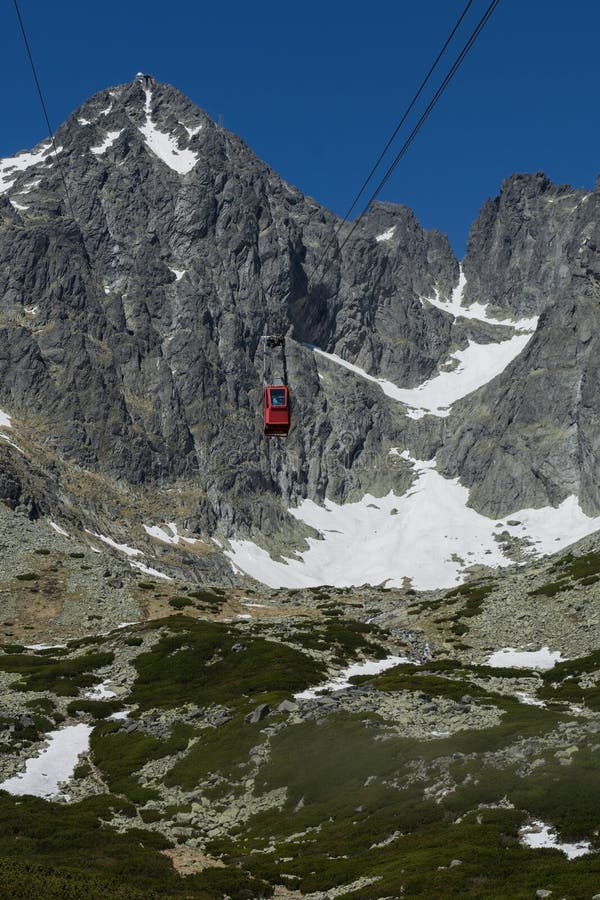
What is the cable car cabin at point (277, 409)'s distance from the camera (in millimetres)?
55094

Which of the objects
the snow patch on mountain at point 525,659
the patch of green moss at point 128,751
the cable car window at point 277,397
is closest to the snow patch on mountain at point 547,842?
the patch of green moss at point 128,751

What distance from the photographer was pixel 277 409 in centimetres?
5528

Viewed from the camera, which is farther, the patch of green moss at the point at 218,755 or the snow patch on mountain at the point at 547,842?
the patch of green moss at the point at 218,755

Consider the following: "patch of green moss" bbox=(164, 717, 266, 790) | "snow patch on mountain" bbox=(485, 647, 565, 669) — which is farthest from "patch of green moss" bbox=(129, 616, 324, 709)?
"snow patch on mountain" bbox=(485, 647, 565, 669)

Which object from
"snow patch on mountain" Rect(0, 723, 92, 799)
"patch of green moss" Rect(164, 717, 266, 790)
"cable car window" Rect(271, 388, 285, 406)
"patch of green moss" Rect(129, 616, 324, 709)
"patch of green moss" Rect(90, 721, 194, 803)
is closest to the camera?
"patch of green moss" Rect(164, 717, 266, 790)

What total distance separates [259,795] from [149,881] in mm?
13810

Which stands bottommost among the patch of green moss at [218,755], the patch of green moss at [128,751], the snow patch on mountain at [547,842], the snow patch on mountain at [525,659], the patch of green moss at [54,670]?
the patch of green moss at [54,670]

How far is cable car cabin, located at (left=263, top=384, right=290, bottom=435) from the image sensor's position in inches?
2169

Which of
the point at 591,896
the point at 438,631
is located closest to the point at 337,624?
the point at 438,631

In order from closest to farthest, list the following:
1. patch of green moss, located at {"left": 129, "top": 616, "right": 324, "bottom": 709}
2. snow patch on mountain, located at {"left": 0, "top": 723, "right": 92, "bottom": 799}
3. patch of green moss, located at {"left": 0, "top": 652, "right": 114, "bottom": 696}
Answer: snow patch on mountain, located at {"left": 0, "top": 723, "right": 92, "bottom": 799} < patch of green moss, located at {"left": 129, "top": 616, "right": 324, "bottom": 709} < patch of green moss, located at {"left": 0, "top": 652, "right": 114, "bottom": 696}

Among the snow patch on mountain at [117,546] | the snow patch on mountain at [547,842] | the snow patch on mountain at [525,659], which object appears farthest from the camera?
the snow patch on mountain at [117,546]

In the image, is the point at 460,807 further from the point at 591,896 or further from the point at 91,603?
the point at 91,603

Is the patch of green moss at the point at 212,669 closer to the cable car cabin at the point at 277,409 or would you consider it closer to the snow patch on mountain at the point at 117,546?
the cable car cabin at the point at 277,409

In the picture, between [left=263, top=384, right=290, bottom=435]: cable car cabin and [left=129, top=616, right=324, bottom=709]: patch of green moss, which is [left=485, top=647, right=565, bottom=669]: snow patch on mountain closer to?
[left=129, top=616, right=324, bottom=709]: patch of green moss
